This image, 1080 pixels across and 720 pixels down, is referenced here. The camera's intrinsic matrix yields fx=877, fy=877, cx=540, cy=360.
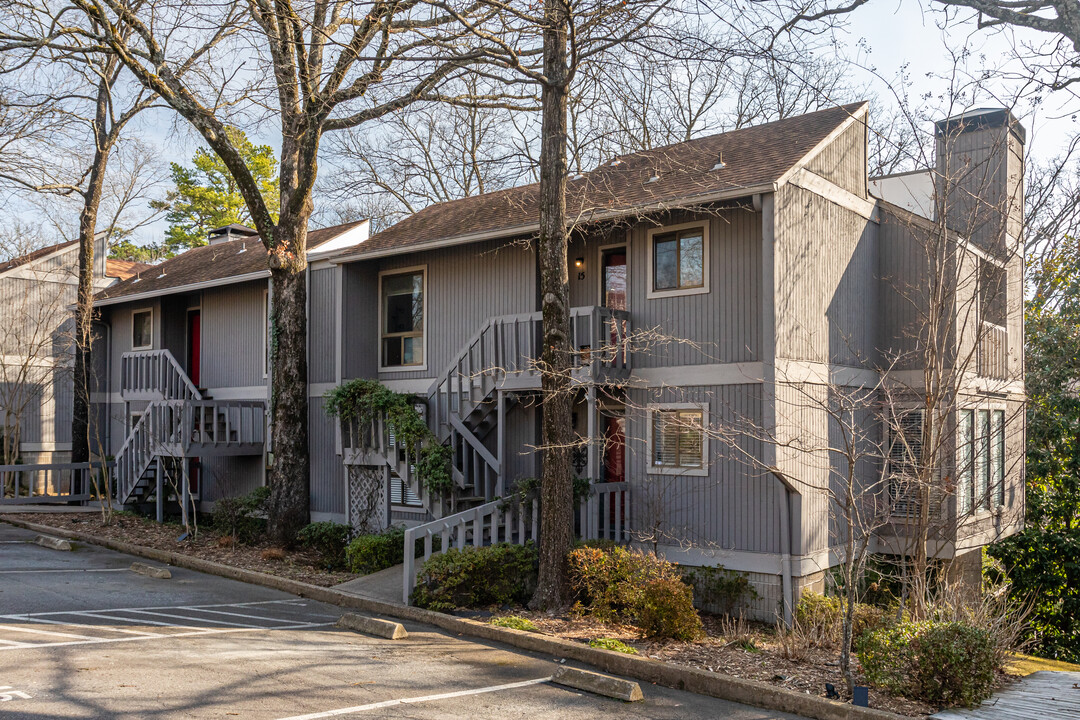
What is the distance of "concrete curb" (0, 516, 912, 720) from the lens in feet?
26.7

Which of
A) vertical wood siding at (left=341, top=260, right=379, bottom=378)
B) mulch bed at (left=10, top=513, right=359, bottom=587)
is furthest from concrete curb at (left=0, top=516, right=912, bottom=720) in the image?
vertical wood siding at (left=341, top=260, right=379, bottom=378)

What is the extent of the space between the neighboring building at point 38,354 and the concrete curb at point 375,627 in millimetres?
19753

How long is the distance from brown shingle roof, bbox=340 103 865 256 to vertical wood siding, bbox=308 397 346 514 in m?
3.59

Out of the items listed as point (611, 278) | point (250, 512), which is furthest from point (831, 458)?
point (250, 512)

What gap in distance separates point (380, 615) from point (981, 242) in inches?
517

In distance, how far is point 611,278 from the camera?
15.2 m

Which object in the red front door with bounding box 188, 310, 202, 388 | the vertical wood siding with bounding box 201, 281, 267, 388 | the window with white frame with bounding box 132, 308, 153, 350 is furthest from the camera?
the window with white frame with bounding box 132, 308, 153, 350

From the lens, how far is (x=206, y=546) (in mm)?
17062

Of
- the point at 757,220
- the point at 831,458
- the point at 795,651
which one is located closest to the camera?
the point at 795,651

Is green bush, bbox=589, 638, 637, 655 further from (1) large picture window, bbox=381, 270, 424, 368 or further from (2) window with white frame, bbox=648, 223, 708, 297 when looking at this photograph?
(1) large picture window, bbox=381, 270, 424, 368

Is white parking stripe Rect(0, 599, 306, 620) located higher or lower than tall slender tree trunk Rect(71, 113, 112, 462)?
lower

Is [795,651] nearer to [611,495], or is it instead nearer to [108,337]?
[611,495]

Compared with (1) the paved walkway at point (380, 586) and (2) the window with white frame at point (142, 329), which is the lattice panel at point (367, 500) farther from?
(2) the window with white frame at point (142, 329)

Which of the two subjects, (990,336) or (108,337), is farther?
(108,337)
